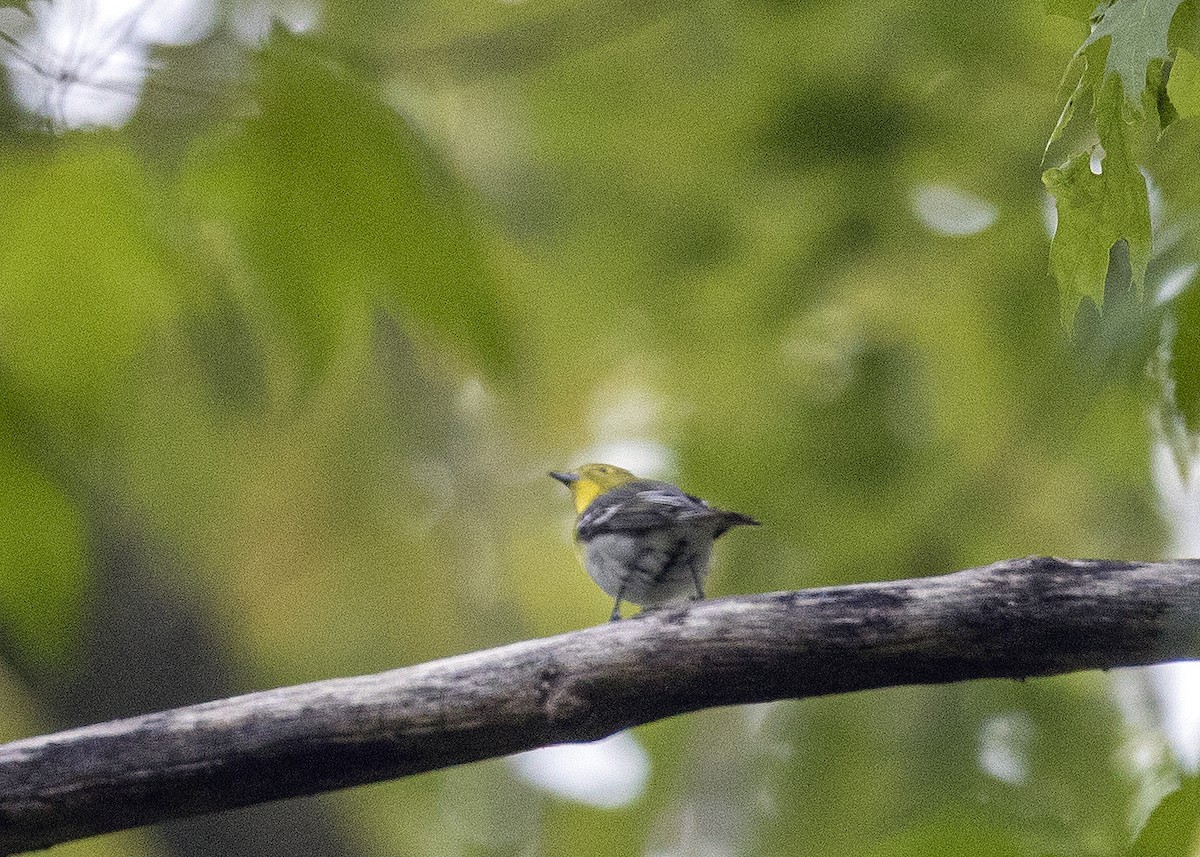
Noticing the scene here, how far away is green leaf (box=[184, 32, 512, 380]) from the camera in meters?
1.30

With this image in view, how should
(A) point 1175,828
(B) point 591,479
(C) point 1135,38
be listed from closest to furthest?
(C) point 1135,38 < (A) point 1175,828 < (B) point 591,479

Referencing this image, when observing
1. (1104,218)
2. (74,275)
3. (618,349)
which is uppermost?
(618,349)

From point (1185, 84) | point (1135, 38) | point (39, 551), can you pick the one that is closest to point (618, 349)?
point (39, 551)

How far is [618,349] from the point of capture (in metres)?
3.15

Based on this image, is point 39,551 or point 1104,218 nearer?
point 1104,218

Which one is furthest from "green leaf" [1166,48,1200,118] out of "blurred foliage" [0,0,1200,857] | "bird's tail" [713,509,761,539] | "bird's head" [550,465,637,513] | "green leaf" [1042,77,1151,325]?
"bird's head" [550,465,637,513]

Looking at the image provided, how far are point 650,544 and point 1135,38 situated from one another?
1.59m

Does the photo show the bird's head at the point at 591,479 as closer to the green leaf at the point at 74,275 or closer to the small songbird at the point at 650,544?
the small songbird at the point at 650,544

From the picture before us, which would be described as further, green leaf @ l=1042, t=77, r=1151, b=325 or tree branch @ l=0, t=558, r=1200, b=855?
tree branch @ l=0, t=558, r=1200, b=855

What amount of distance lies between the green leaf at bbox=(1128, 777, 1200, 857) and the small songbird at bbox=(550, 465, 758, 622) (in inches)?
46.5

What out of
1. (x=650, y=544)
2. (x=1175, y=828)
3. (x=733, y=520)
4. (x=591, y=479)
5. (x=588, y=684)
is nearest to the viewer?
(x=1175, y=828)

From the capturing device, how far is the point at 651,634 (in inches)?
54.4

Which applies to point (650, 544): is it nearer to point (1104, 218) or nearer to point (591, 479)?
point (591, 479)

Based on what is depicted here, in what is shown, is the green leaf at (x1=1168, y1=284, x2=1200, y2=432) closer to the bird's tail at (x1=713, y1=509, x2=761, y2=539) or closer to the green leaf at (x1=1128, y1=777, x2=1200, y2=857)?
the green leaf at (x1=1128, y1=777, x2=1200, y2=857)
